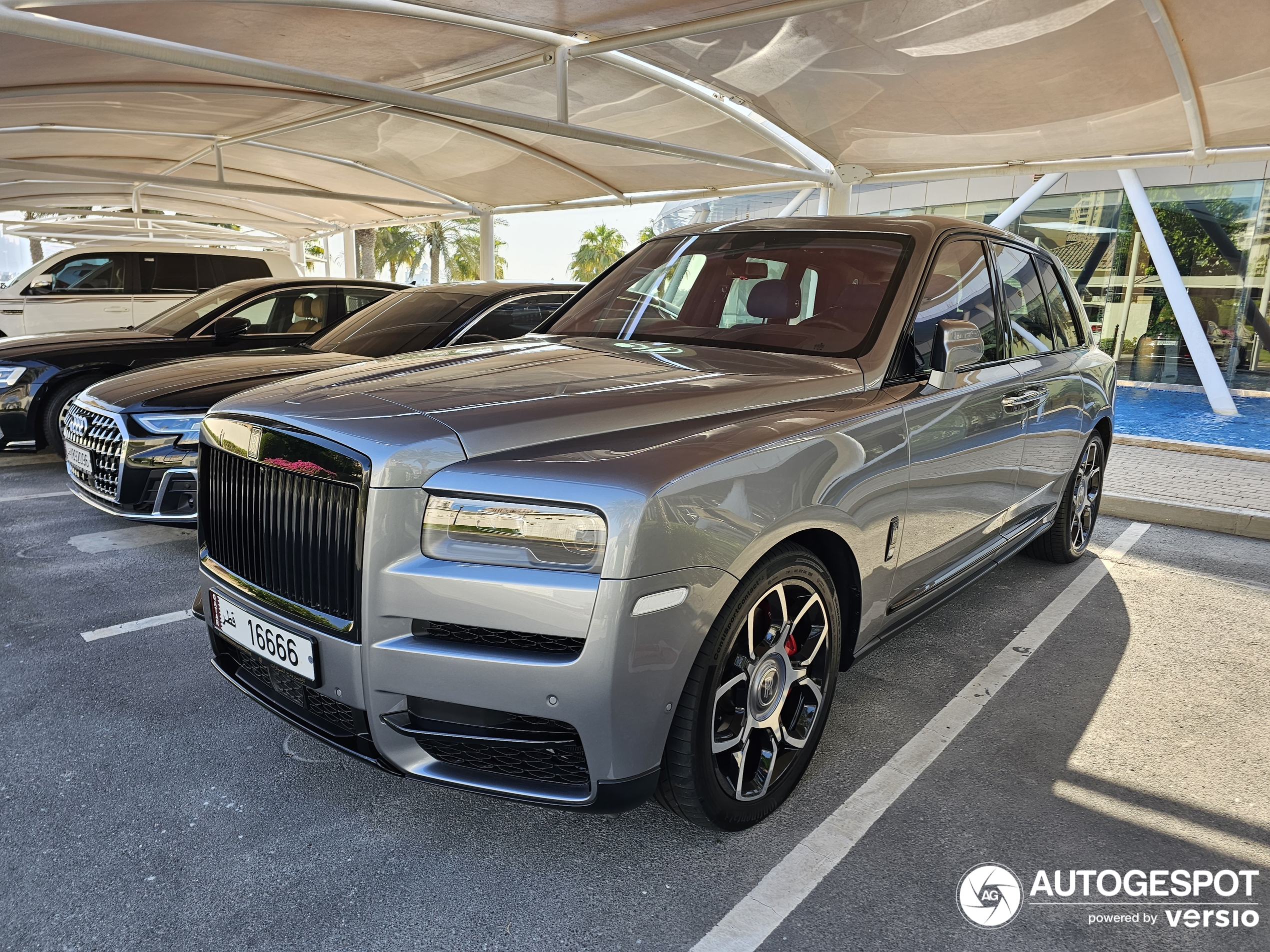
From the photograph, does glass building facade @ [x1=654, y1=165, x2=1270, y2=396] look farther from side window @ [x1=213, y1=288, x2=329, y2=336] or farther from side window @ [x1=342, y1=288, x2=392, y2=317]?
side window @ [x1=213, y1=288, x2=329, y2=336]

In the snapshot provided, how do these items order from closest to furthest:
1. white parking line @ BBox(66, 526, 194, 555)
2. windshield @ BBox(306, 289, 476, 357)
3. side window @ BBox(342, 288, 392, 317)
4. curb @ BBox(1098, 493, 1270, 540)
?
1. white parking line @ BBox(66, 526, 194, 555)
2. windshield @ BBox(306, 289, 476, 357)
3. curb @ BBox(1098, 493, 1270, 540)
4. side window @ BBox(342, 288, 392, 317)

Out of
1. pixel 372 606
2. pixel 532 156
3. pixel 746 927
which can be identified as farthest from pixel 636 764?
pixel 532 156

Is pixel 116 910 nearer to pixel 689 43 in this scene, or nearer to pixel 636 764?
pixel 636 764

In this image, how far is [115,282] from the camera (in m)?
12.7

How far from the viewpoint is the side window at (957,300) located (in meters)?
3.24

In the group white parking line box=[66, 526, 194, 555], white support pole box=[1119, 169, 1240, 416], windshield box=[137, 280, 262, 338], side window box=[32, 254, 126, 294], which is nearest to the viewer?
white parking line box=[66, 526, 194, 555]

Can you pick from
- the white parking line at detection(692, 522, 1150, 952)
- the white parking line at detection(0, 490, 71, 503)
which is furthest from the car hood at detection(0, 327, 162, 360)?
the white parking line at detection(692, 522, 1150, 952)

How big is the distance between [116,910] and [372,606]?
1043mm

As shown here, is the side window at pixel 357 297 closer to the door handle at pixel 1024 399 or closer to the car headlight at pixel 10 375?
the car headlight at pixel 10 375

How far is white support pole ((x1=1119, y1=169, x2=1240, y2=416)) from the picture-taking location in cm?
1532

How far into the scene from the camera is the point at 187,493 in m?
4.95

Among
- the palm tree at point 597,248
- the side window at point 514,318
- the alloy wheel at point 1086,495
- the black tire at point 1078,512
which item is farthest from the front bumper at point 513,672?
the palm tree at point 597,248

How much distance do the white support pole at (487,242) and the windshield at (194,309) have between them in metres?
9.81

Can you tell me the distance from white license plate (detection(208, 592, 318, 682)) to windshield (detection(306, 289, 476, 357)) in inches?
137
